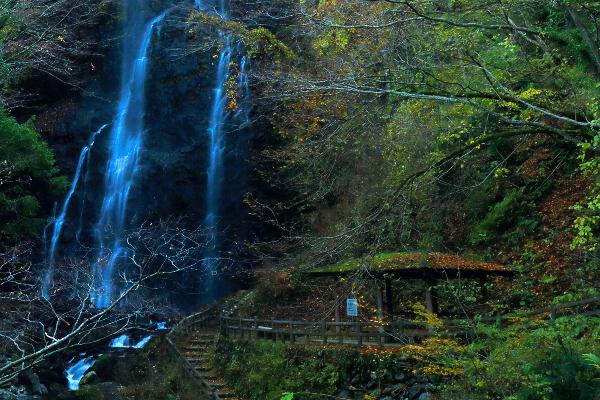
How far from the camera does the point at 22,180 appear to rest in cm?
2125

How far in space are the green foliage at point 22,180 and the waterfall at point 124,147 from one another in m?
2.46

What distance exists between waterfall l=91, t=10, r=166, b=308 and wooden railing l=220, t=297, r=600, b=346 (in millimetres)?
8107

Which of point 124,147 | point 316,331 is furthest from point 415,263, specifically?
point 124,147

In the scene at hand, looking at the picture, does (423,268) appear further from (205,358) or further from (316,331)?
(205,358)

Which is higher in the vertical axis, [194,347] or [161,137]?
[161,137]

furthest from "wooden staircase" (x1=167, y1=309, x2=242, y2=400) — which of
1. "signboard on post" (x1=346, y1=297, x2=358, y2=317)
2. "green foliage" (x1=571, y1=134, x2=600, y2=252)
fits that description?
"green foliage" (x1=571, y1=134, x2=600, y2=252)

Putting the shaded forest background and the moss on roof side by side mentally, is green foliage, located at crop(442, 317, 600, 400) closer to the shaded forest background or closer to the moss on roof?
the shaded forest background

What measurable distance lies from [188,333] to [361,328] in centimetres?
819

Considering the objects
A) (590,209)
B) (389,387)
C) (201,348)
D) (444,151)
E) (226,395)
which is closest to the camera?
(590,209)

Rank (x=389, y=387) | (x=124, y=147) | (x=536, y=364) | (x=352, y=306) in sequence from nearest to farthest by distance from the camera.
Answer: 1. (x=536, y=364)
2. (x=389, y=387)
3. (x=352, y=306)
4. (x=124, y=147)

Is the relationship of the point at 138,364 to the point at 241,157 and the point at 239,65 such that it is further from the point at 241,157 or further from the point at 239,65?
the point at 239,65

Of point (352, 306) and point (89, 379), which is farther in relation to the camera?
point (89, 379)

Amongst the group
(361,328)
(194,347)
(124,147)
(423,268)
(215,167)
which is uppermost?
(124,147)

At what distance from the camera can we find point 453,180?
1867 cm
